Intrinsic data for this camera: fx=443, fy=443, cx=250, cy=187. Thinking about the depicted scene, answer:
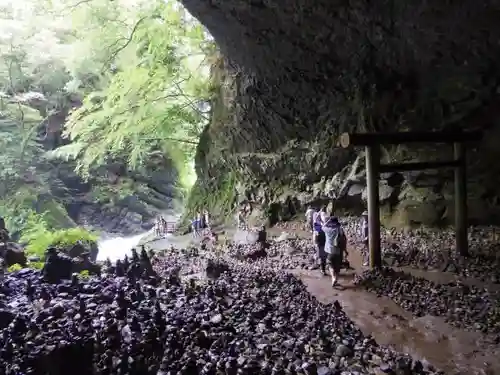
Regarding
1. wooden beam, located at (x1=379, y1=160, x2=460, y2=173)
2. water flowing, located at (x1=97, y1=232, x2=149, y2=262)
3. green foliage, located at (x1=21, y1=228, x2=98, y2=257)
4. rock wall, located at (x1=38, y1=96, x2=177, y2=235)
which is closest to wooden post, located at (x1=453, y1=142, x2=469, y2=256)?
wooden beam, located at (x1=379, y1=160, x2=460, y2=173)

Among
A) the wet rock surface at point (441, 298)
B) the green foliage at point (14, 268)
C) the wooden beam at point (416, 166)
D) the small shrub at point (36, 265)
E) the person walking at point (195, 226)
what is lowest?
the wet rock surface at point (441, 298)

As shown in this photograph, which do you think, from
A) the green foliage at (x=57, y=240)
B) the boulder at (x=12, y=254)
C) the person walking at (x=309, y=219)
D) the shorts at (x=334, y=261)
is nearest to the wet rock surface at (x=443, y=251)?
the person walking at (x=309, y=219)

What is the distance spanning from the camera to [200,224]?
44.7 ft

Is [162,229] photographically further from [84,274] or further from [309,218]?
[84,274]

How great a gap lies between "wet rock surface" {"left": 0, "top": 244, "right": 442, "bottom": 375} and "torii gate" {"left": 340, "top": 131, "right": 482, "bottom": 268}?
170 cm

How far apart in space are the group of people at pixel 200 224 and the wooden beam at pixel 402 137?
691 centimetres

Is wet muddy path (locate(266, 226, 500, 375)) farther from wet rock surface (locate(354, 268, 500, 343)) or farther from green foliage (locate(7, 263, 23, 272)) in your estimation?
green foliage (locate(7, 263, 23, 272))

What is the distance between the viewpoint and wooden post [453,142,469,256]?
816 centimetres

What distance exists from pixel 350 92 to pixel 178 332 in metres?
8.26

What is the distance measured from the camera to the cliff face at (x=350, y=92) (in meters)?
8.77

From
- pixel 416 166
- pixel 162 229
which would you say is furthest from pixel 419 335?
pixel 162 229

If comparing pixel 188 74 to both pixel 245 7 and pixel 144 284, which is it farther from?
pixel 144 284

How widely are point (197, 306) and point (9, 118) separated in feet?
52.9

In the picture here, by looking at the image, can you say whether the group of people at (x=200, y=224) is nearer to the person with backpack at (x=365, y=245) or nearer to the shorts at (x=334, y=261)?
the person with backpack at (x=365, y=245)
